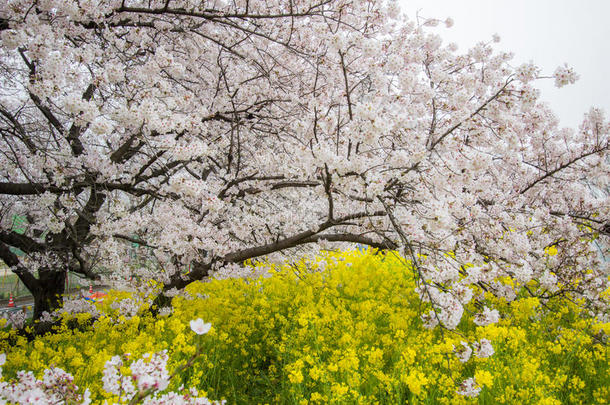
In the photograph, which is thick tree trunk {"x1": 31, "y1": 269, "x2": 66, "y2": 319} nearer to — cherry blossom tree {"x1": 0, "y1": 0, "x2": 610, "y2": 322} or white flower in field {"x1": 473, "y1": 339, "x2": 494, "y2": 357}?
cherry blossom tree {"x1": 0, "y1": 0, "x2": 610, "y2": 322}

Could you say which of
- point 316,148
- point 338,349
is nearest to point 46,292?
point 338,349

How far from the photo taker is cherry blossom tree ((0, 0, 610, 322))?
339cm

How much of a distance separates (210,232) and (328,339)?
2022 mm

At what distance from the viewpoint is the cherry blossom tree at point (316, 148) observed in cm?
339

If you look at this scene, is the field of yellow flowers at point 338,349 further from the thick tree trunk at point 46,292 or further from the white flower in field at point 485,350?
the thick tree trunk at point 46,292

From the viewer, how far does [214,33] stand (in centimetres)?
532

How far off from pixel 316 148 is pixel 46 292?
6071 mm

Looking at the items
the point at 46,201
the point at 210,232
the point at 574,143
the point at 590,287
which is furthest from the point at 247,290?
the point at 574,143

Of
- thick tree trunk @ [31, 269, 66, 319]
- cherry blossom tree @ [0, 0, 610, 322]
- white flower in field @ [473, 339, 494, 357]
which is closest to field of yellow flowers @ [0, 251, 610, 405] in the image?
white flower in field @ [473, 339, 494, 357]

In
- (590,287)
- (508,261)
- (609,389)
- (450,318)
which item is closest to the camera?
(450,318)

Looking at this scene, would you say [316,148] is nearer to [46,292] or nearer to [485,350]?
[485,350]

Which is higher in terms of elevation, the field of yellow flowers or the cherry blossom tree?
the cherry blossom tree

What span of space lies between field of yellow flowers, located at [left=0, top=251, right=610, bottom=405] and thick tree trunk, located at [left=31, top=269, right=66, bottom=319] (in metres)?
1.60

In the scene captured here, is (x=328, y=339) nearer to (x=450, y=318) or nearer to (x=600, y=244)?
(x=450, y=318)
